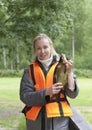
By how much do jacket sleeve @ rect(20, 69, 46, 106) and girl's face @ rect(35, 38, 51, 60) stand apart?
18 cm

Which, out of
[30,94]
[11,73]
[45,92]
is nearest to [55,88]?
[45,92]

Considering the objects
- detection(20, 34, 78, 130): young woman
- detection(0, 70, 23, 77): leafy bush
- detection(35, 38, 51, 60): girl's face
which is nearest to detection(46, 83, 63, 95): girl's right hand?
detection(20, 34, 78, 130): young woman

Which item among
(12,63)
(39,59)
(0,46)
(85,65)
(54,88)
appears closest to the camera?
(54,88)

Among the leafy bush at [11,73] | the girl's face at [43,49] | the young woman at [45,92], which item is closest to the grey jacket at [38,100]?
the young woman at [45,92]

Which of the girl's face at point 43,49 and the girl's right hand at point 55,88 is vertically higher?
the girl's face at point 43,49

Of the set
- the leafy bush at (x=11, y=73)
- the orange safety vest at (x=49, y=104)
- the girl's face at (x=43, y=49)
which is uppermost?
the girl's face at (x=43, y=49)

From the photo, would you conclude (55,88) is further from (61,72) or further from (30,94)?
(30,94)

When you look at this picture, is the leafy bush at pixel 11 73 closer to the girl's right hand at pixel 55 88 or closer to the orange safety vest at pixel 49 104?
the orange safety vest at pixel 49 104

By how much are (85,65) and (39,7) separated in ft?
195

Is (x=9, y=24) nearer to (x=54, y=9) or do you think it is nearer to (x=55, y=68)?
(x=54, y=9)

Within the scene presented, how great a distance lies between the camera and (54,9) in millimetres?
13688

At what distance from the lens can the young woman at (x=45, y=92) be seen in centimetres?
357

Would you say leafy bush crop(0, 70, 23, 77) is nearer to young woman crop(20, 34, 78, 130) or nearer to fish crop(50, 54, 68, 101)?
young woman crop(20, 34, 78, 130)

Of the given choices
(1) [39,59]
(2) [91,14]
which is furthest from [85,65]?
(1) [39,59]
